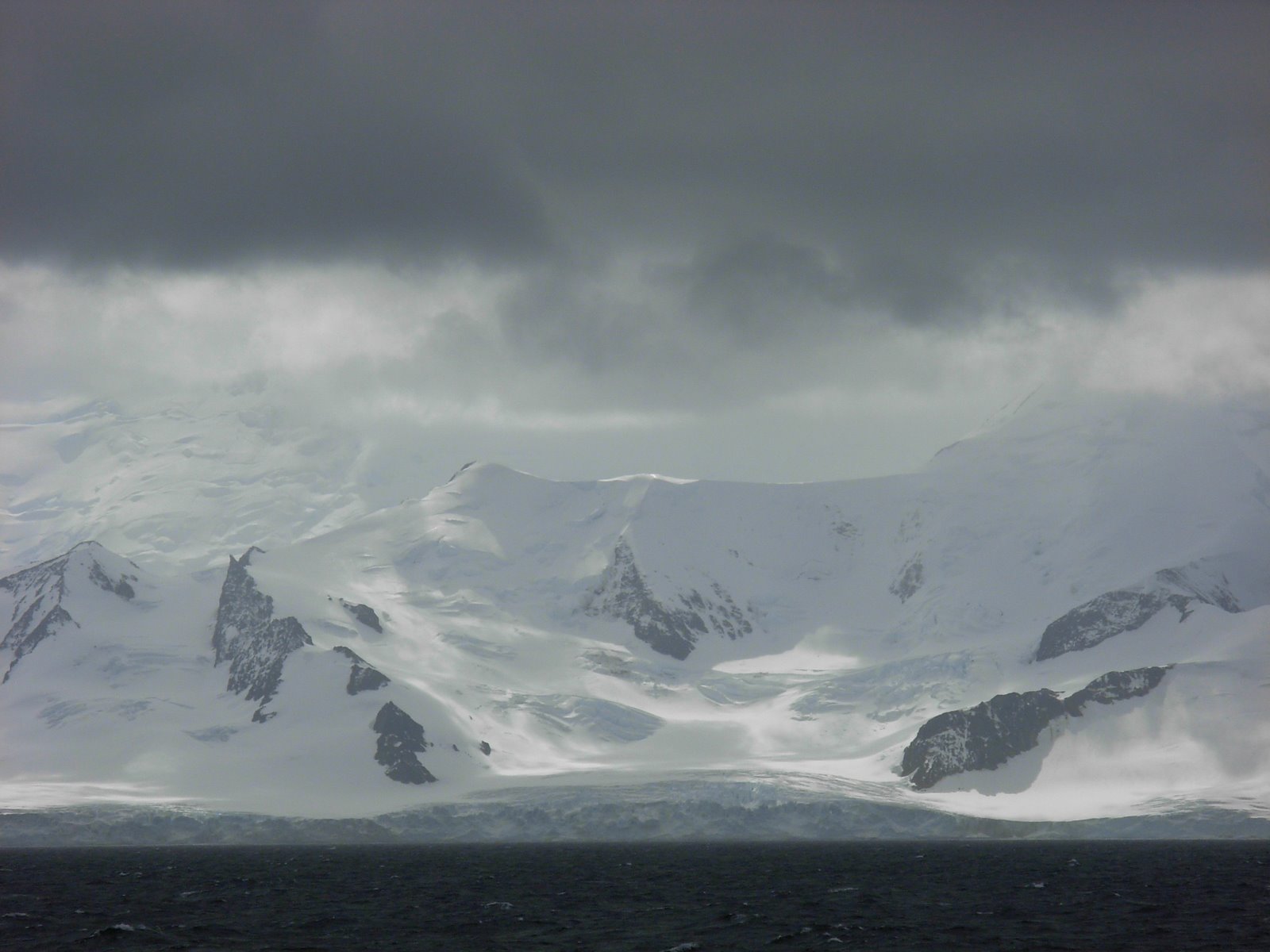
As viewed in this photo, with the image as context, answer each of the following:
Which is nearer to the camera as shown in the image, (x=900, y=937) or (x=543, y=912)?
(x=900, y=937)

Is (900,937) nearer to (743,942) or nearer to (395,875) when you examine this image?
(743,942)

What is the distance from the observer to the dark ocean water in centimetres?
10312

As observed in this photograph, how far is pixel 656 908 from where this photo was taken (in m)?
126

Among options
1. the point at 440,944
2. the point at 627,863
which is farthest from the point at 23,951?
the point at 627,863

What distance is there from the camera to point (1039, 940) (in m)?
101

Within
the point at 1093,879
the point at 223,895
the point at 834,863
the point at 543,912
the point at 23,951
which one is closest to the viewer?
the point at 23,951

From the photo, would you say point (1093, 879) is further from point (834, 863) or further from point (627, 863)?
point (627, 863)

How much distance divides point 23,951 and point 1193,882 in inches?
3886

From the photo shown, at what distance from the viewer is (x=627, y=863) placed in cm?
19962

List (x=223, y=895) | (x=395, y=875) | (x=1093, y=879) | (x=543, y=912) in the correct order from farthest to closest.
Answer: (x=395, y=875), (x=1093, y=879), (x=223, y=895), (x=543, y=912)

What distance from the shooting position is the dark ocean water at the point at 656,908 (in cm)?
10312

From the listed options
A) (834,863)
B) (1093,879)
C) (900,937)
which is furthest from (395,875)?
(900,937)

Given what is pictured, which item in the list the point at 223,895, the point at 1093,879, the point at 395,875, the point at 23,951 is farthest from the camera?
the point at 395,875

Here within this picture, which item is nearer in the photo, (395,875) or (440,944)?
(440,944)
